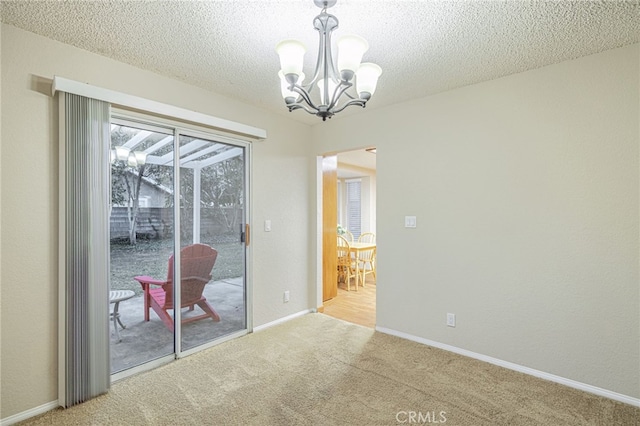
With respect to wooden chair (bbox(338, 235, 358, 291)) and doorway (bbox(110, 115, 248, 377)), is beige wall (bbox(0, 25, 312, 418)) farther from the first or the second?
wooden chair (bbox(338, 235, 358, 291))

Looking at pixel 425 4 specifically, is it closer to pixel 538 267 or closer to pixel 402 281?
pixel 538 267

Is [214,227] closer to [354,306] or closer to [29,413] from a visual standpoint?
[29,413]

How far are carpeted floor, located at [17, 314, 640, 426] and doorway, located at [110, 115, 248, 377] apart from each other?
283 mm

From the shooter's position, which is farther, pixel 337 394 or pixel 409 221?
pixel 409 221

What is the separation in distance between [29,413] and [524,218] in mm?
3842

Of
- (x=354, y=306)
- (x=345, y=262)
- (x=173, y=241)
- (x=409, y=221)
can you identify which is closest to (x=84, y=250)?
(x=173, y=241)

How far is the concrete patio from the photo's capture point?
2.53m

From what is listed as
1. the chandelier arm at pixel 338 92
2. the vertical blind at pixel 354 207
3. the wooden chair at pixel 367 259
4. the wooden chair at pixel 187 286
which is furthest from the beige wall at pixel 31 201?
the vertical blind at pixel 354 207

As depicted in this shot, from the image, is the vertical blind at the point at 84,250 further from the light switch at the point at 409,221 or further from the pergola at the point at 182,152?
the light switch at the point at 409,221

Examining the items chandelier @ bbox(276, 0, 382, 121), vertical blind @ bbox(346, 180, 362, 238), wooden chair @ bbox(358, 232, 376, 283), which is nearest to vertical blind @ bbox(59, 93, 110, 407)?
chandelier @ bbox(276, 0, 382, 121)

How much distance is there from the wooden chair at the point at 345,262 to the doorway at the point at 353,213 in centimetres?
14

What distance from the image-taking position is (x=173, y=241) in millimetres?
2770

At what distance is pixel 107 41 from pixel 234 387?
105 inches

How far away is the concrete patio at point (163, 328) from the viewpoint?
253 centimetres
